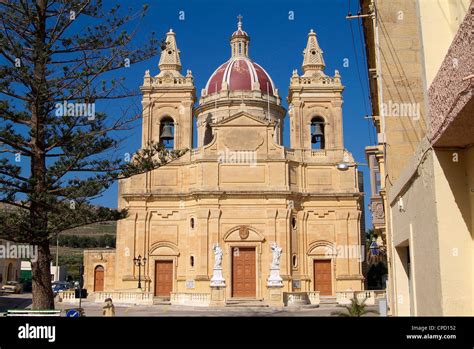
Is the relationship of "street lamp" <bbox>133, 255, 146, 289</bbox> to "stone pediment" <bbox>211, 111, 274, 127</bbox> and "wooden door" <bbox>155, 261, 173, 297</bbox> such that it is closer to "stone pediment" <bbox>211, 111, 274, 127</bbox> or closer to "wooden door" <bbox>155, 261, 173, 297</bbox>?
"wooden door" <bbox>155, 261, 173, 297</bbox>

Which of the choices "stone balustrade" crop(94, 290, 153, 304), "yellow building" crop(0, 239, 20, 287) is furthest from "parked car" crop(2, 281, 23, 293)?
"stone balustrade" crop(94, 290, 153, 304)

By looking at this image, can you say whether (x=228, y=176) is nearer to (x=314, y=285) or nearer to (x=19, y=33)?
(x=314, y=285)

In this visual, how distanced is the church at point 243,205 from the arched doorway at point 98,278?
1.47 m

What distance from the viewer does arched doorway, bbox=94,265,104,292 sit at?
41.0 meters

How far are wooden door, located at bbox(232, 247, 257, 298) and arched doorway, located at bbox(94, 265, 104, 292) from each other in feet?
36.5

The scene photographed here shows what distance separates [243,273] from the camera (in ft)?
117

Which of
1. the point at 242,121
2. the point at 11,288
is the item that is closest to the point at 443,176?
the point at 242,121

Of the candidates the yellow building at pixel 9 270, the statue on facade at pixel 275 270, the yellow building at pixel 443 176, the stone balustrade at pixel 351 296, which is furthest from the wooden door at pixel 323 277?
the yellow building at pixel 9 270

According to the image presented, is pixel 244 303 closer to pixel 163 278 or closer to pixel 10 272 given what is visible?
pixel 163 278

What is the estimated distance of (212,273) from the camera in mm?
34781

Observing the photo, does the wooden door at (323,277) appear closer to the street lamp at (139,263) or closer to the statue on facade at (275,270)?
the statue on facade at (275,270)

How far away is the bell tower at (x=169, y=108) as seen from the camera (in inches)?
1510

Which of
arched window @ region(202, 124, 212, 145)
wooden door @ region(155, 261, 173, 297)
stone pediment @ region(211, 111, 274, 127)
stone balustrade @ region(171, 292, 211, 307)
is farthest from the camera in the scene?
arched window @ region(202, 124, 212, 145)
